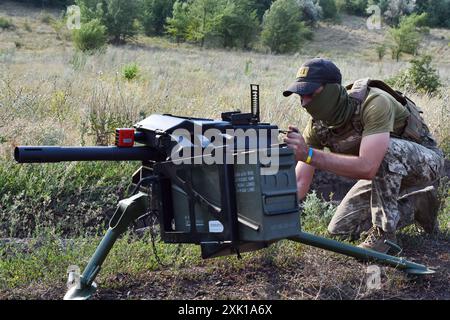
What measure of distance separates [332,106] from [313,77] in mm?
283

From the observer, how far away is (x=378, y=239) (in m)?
4.52

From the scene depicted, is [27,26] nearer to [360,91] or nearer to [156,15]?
[156,15]

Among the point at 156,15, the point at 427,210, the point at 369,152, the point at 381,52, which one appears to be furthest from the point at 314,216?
the point at 156,15

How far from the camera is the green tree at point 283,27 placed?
47688 millimetres

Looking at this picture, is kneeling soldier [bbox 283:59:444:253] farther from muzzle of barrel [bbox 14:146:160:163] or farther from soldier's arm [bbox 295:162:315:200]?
muzzle of barrel [bbox 14:146:160:163]

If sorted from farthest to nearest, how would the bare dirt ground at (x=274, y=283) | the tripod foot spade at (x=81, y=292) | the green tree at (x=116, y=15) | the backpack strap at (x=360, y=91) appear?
the green tree at (x=116, y=15), the backpack strap at (x=360, y=91), the bare dirt ground at (x=274, y=283), the tripod foot spade at (x=81, y=292)

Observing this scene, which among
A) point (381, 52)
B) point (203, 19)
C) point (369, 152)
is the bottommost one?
point (381, 52)

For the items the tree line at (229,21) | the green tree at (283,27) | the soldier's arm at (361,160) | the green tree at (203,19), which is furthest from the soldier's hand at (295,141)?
the green tree at (283,27)

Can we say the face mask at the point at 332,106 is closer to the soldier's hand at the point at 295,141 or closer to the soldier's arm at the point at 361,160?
the soldier's arm at the point at 361,160

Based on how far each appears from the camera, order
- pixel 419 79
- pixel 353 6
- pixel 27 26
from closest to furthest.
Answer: pixel 419 79
pixel 27 26
pixel 353 6

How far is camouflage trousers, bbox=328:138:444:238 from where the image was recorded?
177 inches

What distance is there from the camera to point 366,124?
13.9ft

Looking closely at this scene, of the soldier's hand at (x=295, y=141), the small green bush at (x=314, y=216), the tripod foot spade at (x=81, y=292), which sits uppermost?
the soldier's hand at (x=295, y=141)
